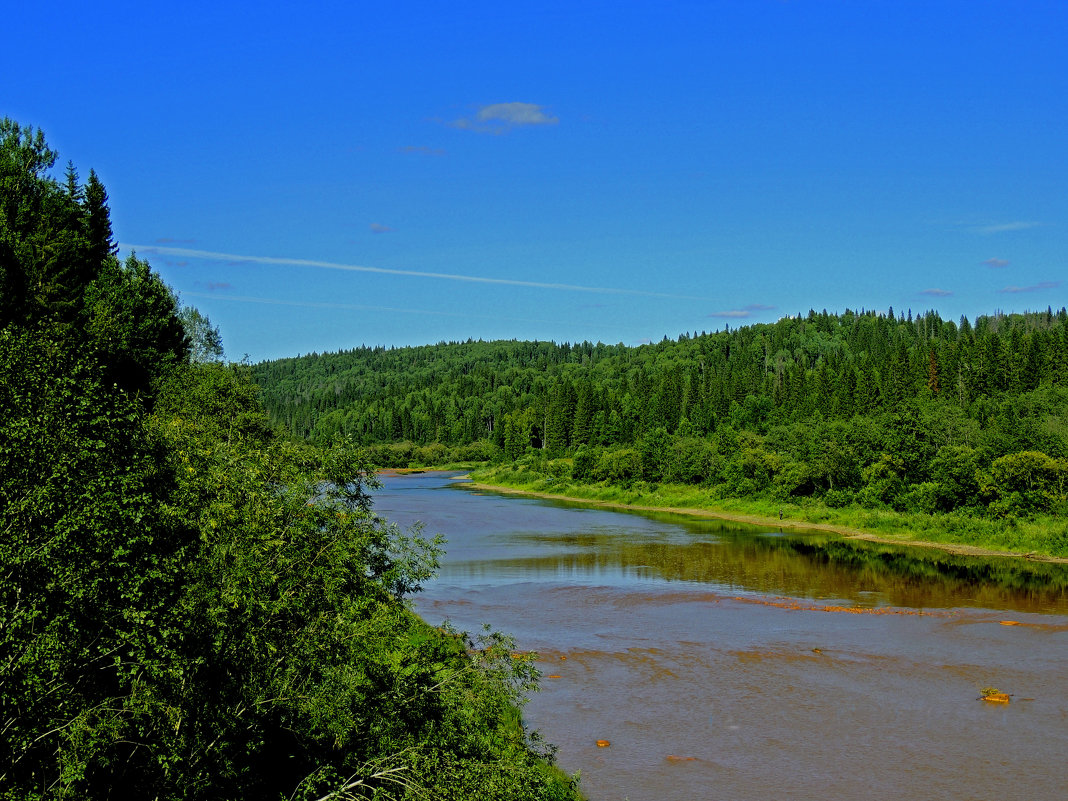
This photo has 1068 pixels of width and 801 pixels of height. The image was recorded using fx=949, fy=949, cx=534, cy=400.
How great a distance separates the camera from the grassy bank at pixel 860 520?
189 feet

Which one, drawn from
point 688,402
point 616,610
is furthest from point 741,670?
point 688,402

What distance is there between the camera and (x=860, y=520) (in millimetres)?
71250

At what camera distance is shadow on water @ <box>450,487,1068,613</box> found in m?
45.7

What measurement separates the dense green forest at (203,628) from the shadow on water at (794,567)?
103 feet

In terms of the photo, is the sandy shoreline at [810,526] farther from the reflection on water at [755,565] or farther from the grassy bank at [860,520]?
the reflection on water at [755,565]

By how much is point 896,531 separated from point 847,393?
5330 centimetres

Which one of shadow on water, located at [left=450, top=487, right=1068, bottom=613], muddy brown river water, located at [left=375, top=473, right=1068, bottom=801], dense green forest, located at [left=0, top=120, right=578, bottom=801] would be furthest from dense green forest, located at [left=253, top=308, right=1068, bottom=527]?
muddy brown river water, located at [left=375, top=473, right=1068, bottom=801]

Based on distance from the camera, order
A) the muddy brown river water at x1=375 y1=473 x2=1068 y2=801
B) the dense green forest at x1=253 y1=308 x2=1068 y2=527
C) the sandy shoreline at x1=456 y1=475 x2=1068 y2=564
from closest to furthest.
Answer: the muddy brown river water at x1=375 y1=473 x2=1068 y2=801 → the sandy shoreline at x1=456 y1=475 x2=1068 y2=564 → the dense green forest at x1=253 y1=308 x2=1068 y2=527

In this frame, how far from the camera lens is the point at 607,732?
2688 centimetres

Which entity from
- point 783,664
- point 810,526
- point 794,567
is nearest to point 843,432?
point 810,526

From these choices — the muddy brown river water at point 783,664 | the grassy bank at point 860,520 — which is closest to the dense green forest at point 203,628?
the muddy brown river water at point 783,664

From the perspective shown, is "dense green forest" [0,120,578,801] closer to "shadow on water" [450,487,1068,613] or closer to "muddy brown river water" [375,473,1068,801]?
"muddy brown river water" [375,473,1068,801]

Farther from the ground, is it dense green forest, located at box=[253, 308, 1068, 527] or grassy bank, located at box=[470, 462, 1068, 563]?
dense green forest, located at box=[253, 308, 1068, 527]

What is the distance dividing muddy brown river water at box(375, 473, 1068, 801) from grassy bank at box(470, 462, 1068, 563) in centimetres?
393
